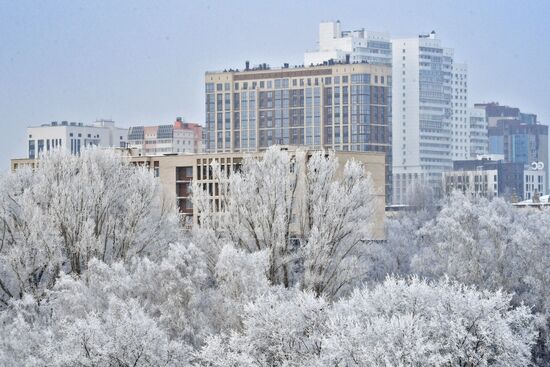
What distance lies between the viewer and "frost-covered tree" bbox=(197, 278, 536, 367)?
36844mm

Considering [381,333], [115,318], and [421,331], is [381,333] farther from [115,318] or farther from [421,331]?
[115,318]

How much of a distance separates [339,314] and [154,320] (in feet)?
24.0

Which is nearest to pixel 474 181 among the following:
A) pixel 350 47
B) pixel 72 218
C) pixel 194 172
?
pixel 350 47

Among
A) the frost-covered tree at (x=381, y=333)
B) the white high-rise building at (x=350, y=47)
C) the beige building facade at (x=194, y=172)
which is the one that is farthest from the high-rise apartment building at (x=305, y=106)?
the frost-covered tree at (x=381, y=333)

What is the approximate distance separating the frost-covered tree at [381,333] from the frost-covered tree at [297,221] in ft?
37.7

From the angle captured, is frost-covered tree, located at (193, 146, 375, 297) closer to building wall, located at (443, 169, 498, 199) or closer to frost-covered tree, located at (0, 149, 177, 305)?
frost-covered tree, located at (0, 149, 177, 305)

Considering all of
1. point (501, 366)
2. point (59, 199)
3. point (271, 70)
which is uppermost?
point (271, 70)

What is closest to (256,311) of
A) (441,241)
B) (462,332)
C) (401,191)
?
(462,332)

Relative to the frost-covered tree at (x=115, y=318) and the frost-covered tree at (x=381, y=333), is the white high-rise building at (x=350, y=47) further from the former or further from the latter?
the frost-covered tree at (x=381, y=333)

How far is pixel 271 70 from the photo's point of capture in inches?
6063

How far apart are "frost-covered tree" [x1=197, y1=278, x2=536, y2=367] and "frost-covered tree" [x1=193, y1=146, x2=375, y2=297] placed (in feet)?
37.7

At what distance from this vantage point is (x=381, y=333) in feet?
122

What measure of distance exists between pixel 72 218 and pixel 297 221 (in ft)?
32.1

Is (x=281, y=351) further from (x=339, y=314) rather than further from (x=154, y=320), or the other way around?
(x=154, y=320)
